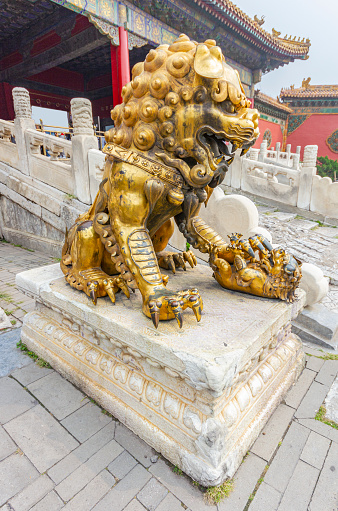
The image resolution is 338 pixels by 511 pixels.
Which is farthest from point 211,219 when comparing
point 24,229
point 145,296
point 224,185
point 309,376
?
point 224,185

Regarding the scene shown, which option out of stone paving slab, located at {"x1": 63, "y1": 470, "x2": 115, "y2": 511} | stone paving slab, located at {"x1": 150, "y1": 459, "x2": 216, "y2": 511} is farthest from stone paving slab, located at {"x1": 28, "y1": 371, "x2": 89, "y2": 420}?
stone paving slab, located at {"x1": 150, "y1": 459, "x2": 216, "y2": 511}

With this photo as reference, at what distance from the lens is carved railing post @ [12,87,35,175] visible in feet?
17.4

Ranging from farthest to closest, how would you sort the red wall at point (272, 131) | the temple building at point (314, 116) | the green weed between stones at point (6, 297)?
the temple building at point (314, 116), the red wall at point (272, 131), the green weed between stones at point (6, 297)

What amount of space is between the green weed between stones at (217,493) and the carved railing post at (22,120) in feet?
18.8

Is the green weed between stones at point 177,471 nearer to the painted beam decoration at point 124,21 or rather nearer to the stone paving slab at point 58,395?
the stone paving slab at point 58,395

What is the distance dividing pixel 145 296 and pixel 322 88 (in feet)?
79.1

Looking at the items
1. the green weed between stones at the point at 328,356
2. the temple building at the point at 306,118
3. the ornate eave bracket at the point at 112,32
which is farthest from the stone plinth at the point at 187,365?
the temple building at the point at 306,118

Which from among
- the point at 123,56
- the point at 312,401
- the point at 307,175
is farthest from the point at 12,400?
the point at 123,56

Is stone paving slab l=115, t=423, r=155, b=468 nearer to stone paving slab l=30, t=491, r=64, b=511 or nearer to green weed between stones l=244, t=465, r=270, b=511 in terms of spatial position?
stone paving slab l=30, t=491, r=64, b=511

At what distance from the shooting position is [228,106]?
137 centimetres

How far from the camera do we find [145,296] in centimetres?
146

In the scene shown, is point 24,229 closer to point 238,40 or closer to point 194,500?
point 194,500

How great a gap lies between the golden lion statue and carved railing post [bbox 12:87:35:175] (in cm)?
460

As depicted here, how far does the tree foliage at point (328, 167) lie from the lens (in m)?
18.4
